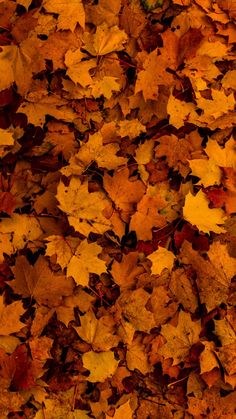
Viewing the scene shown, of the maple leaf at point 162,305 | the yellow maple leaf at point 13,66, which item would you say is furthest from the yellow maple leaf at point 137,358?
the yellow maple leaf at point 13,66

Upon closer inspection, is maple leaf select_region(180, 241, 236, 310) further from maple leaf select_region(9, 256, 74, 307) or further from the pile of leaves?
maple leaf select_region(9, 256, 74, 307)

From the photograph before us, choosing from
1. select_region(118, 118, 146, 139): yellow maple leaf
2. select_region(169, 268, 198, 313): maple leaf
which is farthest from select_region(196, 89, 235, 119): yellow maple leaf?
select_region(169, 268, 198, 313): maple leaf

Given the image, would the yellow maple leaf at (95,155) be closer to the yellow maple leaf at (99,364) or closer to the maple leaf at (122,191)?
the maple leaf at (122,191)

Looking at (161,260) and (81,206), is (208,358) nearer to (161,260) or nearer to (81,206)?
(161,260)

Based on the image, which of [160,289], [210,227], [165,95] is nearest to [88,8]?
[165,95]

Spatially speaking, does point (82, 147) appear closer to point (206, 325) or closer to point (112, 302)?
point (112, 302)

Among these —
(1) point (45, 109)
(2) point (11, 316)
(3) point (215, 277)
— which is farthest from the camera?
(1) point (45, 109)

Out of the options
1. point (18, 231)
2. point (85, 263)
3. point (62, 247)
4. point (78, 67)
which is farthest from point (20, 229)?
point (78, 67)
